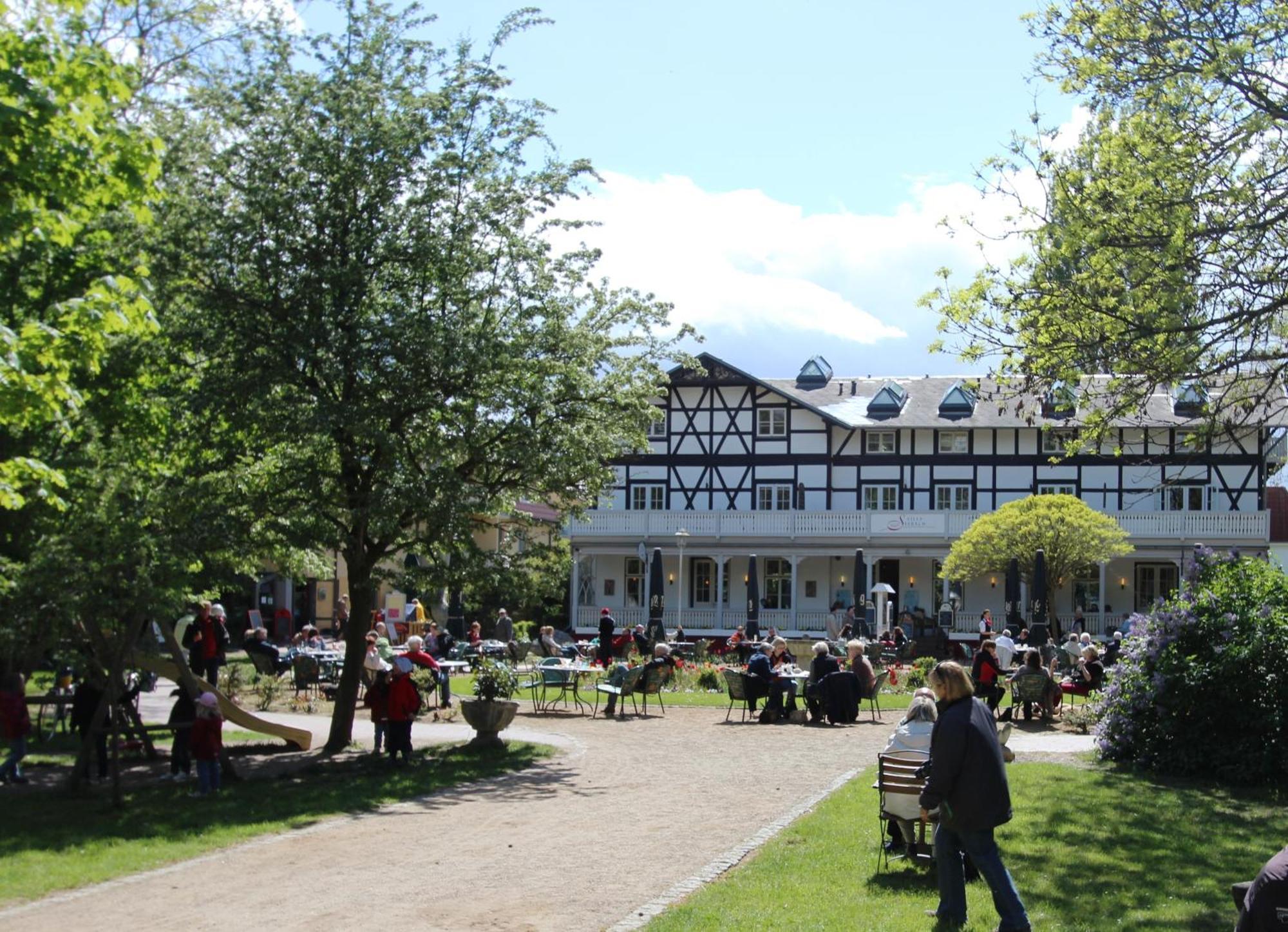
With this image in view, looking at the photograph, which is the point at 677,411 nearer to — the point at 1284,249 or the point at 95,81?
the point at 1284,249

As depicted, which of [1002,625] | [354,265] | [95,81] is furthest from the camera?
[1002,625]

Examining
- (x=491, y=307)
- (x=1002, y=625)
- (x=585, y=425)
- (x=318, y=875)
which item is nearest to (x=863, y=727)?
(x=585, y=425)

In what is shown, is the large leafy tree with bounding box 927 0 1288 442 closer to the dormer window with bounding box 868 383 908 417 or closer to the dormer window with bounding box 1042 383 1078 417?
the dormer window with bounding box 1042 383 1078 417

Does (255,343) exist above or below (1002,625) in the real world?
above

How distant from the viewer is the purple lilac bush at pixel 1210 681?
13938 mm

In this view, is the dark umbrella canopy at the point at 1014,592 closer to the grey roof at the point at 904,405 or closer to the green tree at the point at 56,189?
the grey roof at the point at 904,405

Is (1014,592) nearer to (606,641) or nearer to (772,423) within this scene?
(606,641)

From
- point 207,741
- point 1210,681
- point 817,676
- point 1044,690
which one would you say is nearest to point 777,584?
point 817,676

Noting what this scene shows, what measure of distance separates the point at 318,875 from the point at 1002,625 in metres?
37.8

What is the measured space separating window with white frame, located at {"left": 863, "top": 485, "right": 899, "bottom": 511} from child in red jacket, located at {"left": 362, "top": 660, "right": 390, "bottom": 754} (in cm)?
3327

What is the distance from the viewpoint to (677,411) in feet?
161

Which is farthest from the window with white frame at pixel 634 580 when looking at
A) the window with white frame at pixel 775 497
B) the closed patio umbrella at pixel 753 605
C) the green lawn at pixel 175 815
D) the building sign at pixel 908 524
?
the green lawn at pixel 175 815

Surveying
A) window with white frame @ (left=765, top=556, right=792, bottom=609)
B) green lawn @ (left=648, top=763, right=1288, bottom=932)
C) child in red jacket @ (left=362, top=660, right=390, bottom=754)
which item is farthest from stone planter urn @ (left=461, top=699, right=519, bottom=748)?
window with white frame @ (left=765, top=556, right=792, bottom=609)

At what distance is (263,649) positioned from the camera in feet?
76.2
